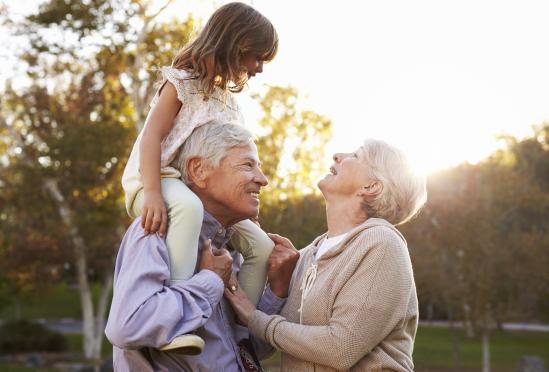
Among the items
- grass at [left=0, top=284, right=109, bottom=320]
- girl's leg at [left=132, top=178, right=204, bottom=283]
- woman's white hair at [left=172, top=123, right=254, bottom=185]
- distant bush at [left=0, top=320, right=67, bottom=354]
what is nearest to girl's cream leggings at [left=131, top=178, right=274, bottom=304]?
girl's leg at [left=132, top=178, right=204, bottom=283]

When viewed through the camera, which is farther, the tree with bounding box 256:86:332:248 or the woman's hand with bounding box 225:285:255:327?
the tree with bounding box 256:86:332:248

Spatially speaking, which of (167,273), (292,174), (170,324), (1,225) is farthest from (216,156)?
(1,225)

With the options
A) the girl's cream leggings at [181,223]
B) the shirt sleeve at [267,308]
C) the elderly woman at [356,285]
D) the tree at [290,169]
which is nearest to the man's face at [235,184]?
the girl's cream leggings at [181,223]

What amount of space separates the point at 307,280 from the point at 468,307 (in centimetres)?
1934

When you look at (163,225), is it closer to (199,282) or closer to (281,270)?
(199,282)

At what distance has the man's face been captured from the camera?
9.51 ft

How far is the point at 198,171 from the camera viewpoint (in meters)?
2.92

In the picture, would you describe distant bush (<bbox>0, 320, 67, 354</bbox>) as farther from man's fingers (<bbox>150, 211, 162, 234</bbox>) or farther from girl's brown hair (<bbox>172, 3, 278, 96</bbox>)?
man's fingers (<bbox>150, 211, 162, 234</bbox>)

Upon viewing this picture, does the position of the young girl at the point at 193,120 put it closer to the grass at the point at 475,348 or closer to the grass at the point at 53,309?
the grass at the point at 475,348

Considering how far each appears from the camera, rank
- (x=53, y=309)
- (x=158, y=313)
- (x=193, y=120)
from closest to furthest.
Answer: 1. (x=158, y=313)
2. (x=193, y=120)
3. (x=53, y=309)

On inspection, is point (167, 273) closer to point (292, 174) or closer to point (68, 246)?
point (292, 174)

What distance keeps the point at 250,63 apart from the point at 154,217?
0.85 metres

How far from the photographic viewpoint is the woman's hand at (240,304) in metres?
3.02

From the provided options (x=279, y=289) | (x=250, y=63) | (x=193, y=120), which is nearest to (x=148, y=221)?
(x=193, y=120)
